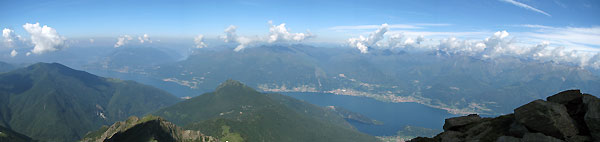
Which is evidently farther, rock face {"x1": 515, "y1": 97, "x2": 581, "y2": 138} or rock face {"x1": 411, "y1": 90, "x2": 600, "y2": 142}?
rock face {"x1": 515, "y1": 97, "x2": 581, "y2": 138}

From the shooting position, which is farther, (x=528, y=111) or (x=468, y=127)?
(x=468, y=127)

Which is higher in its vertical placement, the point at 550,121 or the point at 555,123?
the point at 550,121

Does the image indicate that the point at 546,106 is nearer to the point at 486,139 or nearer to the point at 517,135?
the point at 517,135

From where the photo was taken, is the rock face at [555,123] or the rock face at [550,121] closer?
the rock face at [555,123]

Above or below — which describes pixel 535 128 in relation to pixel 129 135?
above

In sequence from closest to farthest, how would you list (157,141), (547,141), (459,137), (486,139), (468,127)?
(547,141)
(486,139)
(459,137)
(468,127)
(157,141)

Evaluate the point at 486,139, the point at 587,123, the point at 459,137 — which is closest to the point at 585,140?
the point at 587,123

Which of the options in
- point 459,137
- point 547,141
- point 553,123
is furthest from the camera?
point 459,137

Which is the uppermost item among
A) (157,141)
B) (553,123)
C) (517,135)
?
(553,123)

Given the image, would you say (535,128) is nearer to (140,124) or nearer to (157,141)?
(157,141)
